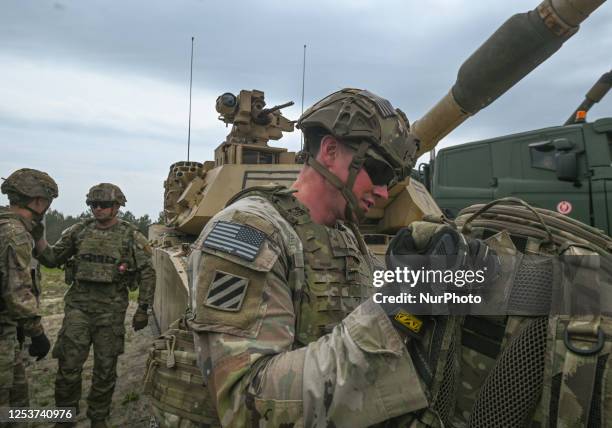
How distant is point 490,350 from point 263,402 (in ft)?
2.19

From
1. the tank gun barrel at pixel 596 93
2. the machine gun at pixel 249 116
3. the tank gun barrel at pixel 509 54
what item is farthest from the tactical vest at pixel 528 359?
the tank gun barrel at pixel 596 93

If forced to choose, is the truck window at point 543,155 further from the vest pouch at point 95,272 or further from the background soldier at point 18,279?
the background soldier at point 18,279

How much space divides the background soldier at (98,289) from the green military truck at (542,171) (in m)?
5.13

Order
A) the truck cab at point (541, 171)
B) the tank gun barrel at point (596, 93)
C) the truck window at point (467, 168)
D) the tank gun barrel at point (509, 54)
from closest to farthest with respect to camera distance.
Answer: the tank gun barrel at point (509, 54) → the truck cab at point (541, 171) → the truck window at point (467, 168) → the tank gun barrel at point (596, 93)

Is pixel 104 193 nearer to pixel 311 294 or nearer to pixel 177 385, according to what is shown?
pixel 177 385

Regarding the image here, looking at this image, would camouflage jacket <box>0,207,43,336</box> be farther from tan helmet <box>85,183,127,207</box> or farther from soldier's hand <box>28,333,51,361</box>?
tan helmet <box>85,183,127,207</box>

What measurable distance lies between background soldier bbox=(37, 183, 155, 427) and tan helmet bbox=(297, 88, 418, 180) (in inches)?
158

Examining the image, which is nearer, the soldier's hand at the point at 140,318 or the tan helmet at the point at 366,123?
the tan helmet at the point at 366,123

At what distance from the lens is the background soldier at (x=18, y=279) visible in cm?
419

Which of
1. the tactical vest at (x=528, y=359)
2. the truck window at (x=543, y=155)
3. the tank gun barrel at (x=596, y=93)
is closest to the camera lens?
the tactical vest at (x=528, y=359)

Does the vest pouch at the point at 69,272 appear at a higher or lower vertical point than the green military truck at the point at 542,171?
lower

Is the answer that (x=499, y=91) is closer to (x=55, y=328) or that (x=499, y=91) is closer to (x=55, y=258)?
(x=55, y=258)

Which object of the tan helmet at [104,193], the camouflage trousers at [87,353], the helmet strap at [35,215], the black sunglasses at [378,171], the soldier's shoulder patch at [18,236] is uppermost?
the tan helmet at [104,193]

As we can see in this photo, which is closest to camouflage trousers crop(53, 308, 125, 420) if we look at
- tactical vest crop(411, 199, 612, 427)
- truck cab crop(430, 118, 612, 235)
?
tactical vest crop(411, 199, 612, 427)
